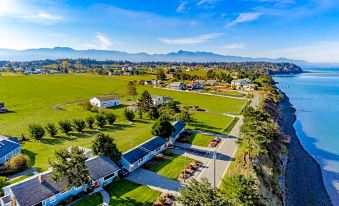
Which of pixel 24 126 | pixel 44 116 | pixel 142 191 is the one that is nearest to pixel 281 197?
pixel 142 191

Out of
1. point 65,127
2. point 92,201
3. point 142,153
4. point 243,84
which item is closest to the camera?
point 92,201

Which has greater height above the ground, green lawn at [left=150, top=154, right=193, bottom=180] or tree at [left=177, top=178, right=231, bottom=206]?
tree at [left=177, top=178, right=231, bottom=206]

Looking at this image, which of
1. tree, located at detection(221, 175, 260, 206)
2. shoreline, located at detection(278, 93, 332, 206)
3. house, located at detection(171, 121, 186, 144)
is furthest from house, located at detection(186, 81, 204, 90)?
tree, located at detection(221, 175, 260, 206)

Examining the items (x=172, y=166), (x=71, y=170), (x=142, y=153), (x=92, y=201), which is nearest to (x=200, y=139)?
(x=172, y=166)

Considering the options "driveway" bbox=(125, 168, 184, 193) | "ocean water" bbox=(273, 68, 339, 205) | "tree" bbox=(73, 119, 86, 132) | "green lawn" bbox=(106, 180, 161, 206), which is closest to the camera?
"green lawn" bbox=(106, 180, 161, 206)

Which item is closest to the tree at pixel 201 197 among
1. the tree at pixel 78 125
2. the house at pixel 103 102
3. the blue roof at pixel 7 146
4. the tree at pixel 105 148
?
the tree at pixel 105 148

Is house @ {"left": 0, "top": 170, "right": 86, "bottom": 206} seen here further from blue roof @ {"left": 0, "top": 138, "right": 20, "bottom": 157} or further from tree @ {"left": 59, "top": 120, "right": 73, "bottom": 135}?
tree @ {"left": 59, "top": 120, "right": 73, "bottom": 135}

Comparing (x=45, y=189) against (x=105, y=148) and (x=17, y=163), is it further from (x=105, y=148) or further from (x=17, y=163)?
(x=17, y=163)
